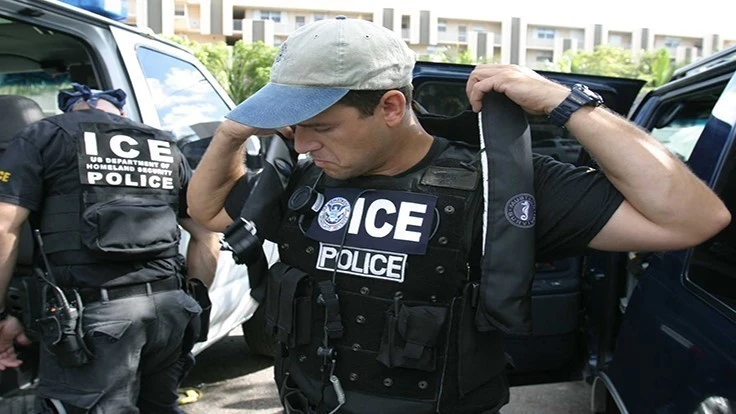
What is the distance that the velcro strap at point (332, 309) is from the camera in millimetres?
1458

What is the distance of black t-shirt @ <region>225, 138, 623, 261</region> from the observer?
1.34 m

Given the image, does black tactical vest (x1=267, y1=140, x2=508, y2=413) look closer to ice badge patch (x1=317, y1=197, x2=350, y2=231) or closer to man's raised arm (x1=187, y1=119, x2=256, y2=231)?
ice badge patch (x1=317, y1=197, x2=350, y2=231)

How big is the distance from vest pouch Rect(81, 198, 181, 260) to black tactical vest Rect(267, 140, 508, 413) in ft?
3.31

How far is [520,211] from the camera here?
4.29 feet

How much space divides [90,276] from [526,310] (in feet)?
5.46

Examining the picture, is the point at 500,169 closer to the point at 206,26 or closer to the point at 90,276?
the point at 90,276

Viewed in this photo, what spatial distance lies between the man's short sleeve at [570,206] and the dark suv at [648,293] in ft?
1.11

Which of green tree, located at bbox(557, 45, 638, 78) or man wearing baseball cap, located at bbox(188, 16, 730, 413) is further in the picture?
green tree, located at bbox(557, 45, 638, 78)

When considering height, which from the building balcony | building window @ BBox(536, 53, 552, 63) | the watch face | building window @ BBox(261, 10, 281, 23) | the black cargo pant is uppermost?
building window @ BBox(261, 10, 281, 23)

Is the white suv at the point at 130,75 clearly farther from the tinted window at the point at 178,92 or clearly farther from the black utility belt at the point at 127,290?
the black utility belt at the point at 127,290

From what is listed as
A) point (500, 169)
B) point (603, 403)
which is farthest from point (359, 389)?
point (603, 403)

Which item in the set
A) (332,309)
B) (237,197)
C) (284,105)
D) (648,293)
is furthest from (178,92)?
(648,293)

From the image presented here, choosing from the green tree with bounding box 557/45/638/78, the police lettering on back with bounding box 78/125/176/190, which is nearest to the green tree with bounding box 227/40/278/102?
the green tree with bounding box 557/45/638/78

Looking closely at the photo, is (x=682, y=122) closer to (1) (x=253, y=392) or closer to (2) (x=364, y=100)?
(2) (x=364, y=100)
